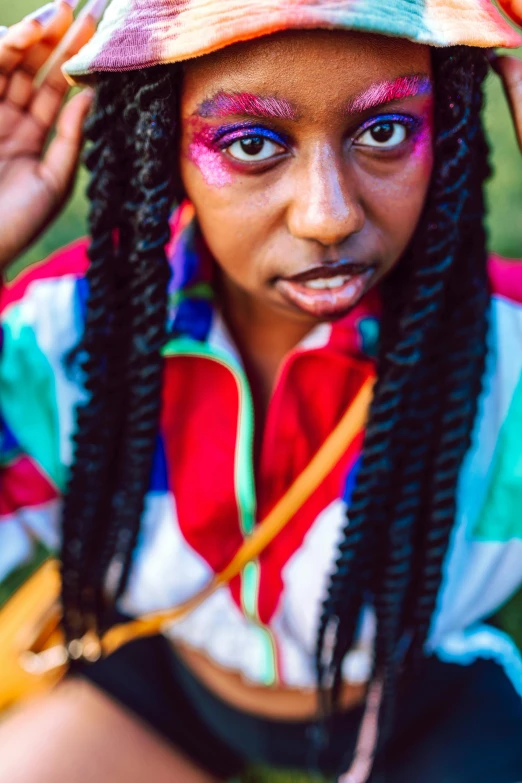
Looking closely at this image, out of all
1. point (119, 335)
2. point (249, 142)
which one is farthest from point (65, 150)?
point (249, 142)

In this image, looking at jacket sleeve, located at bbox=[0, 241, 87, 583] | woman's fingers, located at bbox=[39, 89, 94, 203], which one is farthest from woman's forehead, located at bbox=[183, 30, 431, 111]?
jacket sleeve, located at bbox=[0, 241, 87, 583]

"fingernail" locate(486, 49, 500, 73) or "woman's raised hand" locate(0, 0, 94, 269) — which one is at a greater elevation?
"woman's raised hand" locate(0, 0, 94, 269)

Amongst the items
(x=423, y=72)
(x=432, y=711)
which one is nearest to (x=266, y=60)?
(x=423, y=72)

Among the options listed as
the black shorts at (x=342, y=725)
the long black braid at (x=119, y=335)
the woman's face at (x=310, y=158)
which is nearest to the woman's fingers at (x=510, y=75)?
the woman's face at (x=310, y=158)

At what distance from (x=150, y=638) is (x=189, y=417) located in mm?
619

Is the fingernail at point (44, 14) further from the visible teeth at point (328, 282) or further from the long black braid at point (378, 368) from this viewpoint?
the visible teeth at point (328, 282)

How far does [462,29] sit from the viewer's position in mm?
851

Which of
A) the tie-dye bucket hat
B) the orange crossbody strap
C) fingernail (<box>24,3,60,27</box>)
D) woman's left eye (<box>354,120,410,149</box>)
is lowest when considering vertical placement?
the orange crossbody strap

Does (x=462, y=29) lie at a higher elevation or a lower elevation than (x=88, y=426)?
higher

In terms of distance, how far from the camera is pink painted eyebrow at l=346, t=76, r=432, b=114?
86 cm

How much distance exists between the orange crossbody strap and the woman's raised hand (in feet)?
1.93

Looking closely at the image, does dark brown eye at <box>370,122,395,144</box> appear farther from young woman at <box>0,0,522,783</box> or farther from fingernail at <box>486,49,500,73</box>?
fingernail at <box>486,49,500,73</box>

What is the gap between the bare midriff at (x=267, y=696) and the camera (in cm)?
140

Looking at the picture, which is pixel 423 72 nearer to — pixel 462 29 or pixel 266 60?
pixel 462 29
